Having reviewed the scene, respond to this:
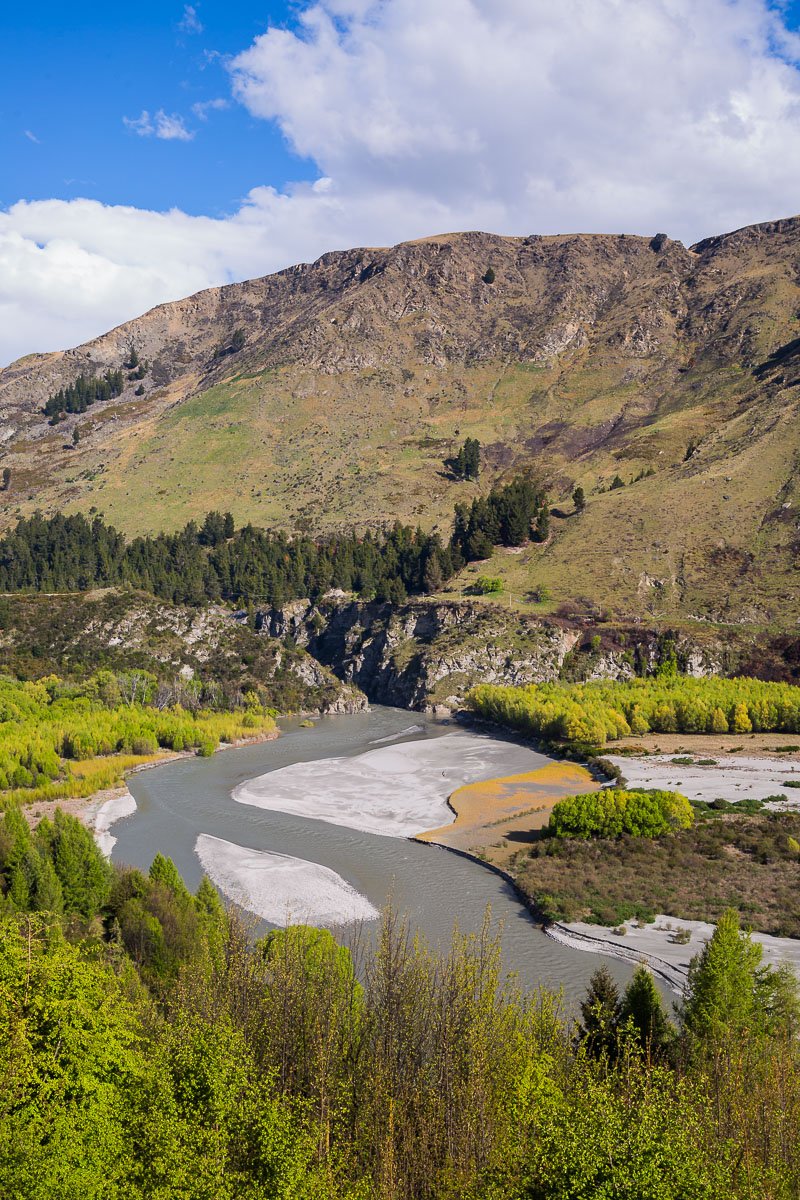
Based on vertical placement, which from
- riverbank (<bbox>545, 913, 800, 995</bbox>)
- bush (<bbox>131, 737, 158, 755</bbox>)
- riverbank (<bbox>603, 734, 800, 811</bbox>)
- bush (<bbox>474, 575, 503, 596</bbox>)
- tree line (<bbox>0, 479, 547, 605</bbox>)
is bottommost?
riverbank (<bbox>603, 734, 800, 811</bbox>)

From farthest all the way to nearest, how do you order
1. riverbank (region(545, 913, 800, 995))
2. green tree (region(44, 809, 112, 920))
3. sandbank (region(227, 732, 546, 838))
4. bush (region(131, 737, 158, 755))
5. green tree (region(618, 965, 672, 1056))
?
bush (region(131, 737, 158, 755)) < sandbank (region(227, 732, 546, 838)) < green tree (region(44, 809, 112, 920)) < riverbank (region(545, 913, 800, 995)) < green tree (region(618, 965, 672, 1056))

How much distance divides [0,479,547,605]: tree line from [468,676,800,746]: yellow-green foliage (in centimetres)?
5697

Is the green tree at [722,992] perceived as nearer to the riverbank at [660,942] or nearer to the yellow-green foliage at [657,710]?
the riverbank at [660,942]

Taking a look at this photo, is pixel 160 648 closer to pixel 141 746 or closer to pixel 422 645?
pixel 141 746

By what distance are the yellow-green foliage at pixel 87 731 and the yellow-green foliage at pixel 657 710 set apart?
3799 centimetres

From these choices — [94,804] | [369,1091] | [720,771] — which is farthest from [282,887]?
[720,771]

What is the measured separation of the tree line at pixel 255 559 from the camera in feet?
545

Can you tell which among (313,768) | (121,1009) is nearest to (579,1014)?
(121,1009)

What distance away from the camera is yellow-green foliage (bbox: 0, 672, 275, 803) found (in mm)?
77125

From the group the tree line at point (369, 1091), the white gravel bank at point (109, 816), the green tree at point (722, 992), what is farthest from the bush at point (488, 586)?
the tree line at point (369, 1091)

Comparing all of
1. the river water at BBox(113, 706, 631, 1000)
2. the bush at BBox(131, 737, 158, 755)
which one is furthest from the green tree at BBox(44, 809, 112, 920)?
the bush at BBox(131, 737, 158, 755)

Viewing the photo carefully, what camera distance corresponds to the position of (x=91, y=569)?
169 metres

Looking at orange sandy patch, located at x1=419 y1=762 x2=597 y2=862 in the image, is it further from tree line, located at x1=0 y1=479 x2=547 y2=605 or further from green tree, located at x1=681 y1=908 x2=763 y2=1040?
tree line, located at x1=0 y1=479 x2=547 y2=605

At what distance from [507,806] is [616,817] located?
15207mm
